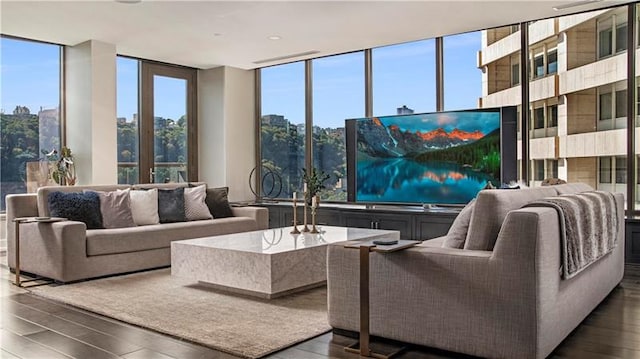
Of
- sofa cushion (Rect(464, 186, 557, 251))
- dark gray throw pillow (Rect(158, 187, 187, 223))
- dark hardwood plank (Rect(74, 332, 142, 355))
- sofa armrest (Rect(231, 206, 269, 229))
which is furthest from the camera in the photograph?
sofa armrest (Rect(231, 206, 269, 229))

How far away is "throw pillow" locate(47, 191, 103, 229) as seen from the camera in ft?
16.2

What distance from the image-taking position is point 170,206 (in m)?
5.81

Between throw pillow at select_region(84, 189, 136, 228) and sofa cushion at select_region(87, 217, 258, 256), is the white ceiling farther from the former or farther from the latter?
sofa cushion at select_region(87, 217, 258, 256)

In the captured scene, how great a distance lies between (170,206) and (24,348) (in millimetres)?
2965

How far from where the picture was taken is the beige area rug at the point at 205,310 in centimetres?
303

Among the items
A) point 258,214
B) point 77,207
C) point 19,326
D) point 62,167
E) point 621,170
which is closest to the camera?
point 19,326

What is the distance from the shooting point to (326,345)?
9.59 feet

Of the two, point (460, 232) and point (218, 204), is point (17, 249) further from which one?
point (460, 232)

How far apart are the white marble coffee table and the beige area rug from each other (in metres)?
0.10

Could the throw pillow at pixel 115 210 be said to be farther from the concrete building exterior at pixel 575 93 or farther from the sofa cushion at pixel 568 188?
the concrete building exterior at pixel 575 93

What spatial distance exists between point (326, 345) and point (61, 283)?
9.06ft

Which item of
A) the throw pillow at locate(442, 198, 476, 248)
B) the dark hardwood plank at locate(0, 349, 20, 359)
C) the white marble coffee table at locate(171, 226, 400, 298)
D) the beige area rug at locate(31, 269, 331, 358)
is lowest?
the dark hardwood plank at locate(0, 349, 20, 359)

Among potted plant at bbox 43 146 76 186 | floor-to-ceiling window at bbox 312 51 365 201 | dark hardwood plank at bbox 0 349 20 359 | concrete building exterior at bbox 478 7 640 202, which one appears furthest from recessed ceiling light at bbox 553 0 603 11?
potted plant at bbox 43 146 76 186

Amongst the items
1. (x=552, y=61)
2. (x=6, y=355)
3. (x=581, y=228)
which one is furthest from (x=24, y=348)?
(x=552, y=61)
